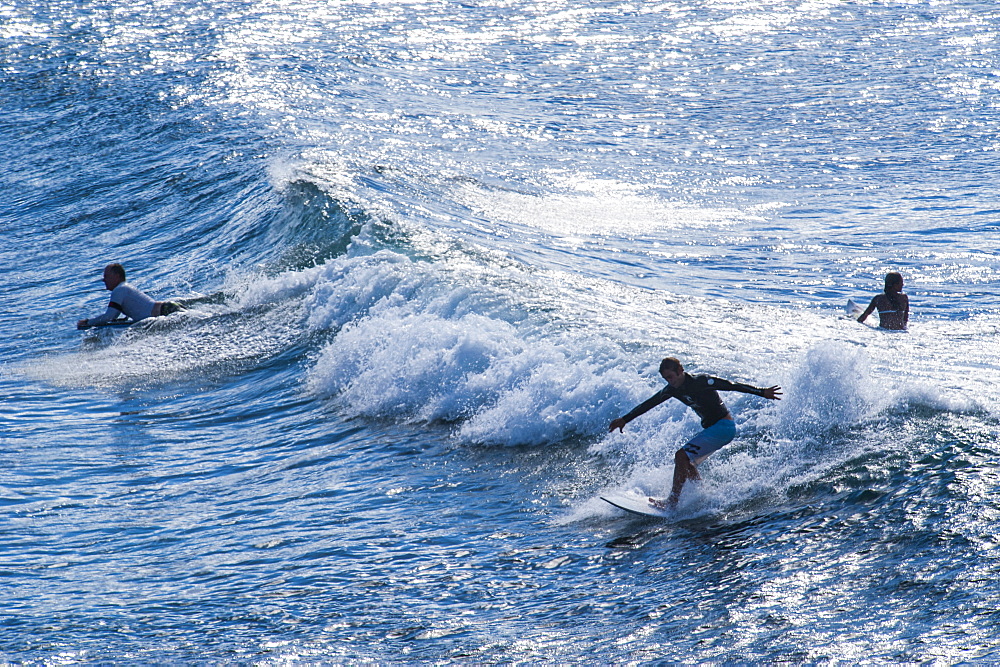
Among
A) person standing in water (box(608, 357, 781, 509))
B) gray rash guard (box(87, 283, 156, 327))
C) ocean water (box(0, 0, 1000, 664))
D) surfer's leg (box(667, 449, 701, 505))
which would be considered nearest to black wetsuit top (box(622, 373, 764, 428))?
person standing in water (box(608, 357, 781, 509))

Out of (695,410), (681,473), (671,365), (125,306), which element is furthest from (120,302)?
(681,473)

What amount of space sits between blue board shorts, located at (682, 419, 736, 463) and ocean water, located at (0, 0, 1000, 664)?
0.36 meters

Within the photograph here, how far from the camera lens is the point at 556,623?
25.5 feet

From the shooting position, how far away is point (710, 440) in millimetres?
9516

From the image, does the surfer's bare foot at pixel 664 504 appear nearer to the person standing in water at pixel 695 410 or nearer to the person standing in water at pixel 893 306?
the person standing in water at pixel 695 410

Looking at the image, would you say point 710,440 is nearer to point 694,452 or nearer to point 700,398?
point 694,452

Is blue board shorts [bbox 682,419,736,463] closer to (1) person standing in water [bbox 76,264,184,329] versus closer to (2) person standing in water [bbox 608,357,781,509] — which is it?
(2) person standing in water [bbox 608,357,781,509]

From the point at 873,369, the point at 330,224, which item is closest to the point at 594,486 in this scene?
the point at 873,369

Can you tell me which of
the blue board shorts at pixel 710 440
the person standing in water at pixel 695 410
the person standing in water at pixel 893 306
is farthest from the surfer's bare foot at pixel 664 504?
the person standing in water at pixel 893 306

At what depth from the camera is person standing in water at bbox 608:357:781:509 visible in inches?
370

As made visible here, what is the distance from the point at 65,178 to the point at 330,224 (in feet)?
37.1

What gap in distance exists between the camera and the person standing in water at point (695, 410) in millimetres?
9398

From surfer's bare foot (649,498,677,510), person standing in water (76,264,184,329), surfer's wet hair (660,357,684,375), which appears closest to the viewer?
surfer's bare foot (649,498,677,510)

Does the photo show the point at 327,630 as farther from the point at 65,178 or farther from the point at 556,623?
the point at 65,178
